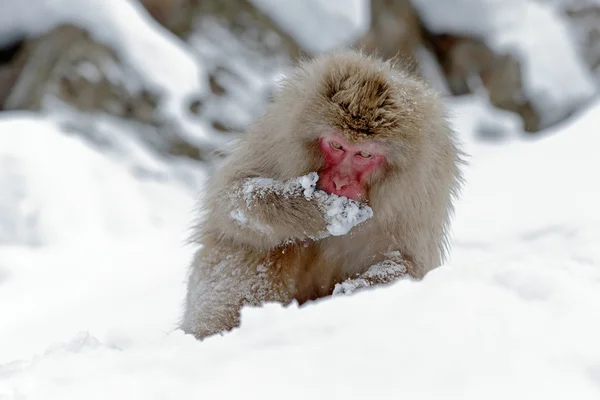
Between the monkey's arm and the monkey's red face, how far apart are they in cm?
4

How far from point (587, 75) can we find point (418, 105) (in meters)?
8.99

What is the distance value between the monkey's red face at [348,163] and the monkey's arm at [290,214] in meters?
0.04

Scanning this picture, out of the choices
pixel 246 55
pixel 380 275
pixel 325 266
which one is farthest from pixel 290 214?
pixel 246 55

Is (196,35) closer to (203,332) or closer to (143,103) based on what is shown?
(143,103)

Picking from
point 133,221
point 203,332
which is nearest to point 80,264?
point 133,221

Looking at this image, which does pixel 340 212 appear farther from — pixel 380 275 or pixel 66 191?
pixel 66 191

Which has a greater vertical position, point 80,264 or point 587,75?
point 587,75

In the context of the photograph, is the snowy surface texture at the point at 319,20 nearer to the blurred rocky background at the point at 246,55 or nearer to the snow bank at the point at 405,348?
the blurred rocky background at the point at 246,55

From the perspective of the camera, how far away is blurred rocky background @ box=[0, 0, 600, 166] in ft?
21.3

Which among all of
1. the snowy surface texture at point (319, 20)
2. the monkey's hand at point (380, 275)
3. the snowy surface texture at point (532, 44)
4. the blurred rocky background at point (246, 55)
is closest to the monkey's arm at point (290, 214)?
the monkey's hand at point (380, 275)

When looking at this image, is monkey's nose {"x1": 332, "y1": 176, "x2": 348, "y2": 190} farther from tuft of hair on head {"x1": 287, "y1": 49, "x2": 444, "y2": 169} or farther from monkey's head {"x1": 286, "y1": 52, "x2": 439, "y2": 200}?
tuft of hair on head {"x1": 287, "y1": 49, "x2": 444, "y2": 169}

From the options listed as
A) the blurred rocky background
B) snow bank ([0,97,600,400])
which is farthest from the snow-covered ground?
the blurred rocky background

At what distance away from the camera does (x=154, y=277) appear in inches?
188

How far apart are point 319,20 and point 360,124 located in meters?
6.05
